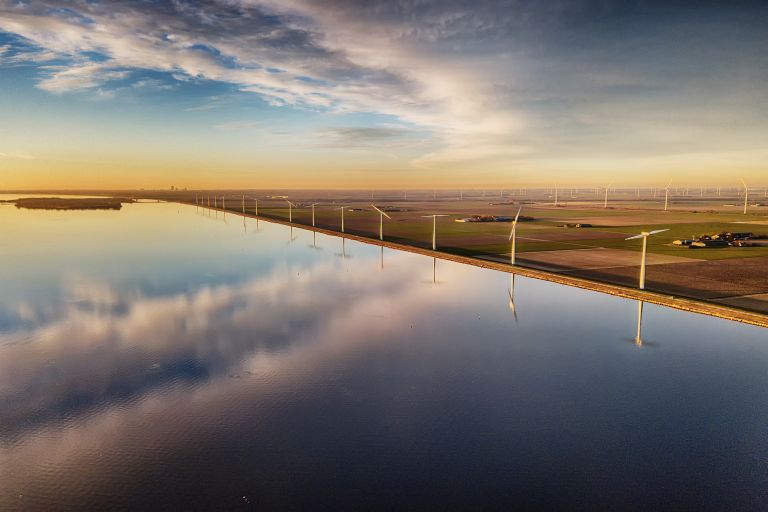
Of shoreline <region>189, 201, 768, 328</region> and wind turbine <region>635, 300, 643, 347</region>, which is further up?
shoreline <region>189, 201, 768, 328</region>

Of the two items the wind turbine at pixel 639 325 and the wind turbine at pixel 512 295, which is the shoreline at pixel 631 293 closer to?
the wind turbine at pixel 639 325

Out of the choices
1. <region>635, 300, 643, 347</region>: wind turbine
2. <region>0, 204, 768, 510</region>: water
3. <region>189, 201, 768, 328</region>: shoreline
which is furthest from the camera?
<region>189, 201, 768, 328</region>: shoreline

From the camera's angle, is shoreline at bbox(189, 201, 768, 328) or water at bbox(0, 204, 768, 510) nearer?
water at bbox(0, 204, 768, 510)

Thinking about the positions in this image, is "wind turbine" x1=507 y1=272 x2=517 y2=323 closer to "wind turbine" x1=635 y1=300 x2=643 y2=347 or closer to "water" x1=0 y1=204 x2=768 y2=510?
"water" x1=0 y1=204 x2=768 y2=510

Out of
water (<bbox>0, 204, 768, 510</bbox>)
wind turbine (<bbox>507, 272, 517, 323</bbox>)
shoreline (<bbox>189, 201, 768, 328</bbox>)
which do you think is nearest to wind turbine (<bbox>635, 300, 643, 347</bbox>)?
water (<bbox>0, 204, 768, 510</bbox>)

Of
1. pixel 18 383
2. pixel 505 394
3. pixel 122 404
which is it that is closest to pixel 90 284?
pixel 18 383

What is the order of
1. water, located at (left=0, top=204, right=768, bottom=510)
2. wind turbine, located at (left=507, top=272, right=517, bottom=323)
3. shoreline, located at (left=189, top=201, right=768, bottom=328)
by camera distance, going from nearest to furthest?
water, located at (left=0, top=204, right=768, bottom=510), shoreline, located at (left=189, top=201, right=768, bottom=328), wind turbine, located at (left=507, top=272, right=517, bottom=323)

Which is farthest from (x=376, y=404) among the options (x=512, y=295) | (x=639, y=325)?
(x=512, y=295)

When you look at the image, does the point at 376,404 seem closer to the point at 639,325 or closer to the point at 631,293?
the point at 639,325

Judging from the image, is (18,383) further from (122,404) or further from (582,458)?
(582,458)
